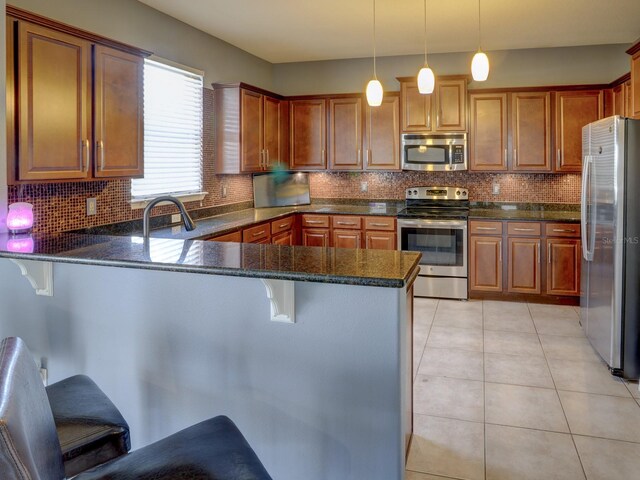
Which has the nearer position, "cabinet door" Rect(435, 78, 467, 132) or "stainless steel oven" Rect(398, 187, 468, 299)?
"stainless steel oven" Rect(398, 187, 468, 299)

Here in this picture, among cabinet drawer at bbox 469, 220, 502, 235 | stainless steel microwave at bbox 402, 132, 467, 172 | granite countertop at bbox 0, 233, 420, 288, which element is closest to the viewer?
granite countertop at bbox 0, 233, 420, 288

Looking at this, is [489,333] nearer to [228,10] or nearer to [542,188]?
[542,188]

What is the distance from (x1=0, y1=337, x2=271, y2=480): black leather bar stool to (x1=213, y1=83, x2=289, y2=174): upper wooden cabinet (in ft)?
12.9

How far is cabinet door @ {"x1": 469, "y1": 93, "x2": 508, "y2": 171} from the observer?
5535 mm

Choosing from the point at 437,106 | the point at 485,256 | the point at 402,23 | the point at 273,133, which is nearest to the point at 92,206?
the point at 273,133

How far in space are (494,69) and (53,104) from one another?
15.3ft

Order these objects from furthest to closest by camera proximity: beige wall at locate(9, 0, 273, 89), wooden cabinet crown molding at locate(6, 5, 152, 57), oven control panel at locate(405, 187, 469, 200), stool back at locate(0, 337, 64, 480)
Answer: oven control panel at locate(405, 187, 469, 200), beige wall at locate(9, 0, 273, 89), wooden cabinet crown molding at locate(6, 5, 152, 57), stool back at locate(0, 337, 64, 480)

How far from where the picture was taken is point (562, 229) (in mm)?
5195

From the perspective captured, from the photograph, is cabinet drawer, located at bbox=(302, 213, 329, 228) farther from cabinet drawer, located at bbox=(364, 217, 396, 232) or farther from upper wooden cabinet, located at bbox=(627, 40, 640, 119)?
upper wooden cabinet, located at bbox=(627, 40, 640, 119)

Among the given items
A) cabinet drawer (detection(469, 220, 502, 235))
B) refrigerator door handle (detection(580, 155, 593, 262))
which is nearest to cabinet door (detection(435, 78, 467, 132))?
cabinet drawer (detection(469, 220, 502, 235))

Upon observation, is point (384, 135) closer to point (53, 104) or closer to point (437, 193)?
point (437, 193)

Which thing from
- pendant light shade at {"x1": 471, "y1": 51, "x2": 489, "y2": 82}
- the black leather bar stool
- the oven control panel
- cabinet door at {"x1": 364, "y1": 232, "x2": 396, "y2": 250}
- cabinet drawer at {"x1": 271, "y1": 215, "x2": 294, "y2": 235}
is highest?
pendant light shade at {"x1": 471, "y1": 51, "x2": 489, "y2": 82}

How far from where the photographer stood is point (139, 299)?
2.20m

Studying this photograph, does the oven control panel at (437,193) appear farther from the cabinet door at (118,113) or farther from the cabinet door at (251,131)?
the cabinet door at (118,113)
